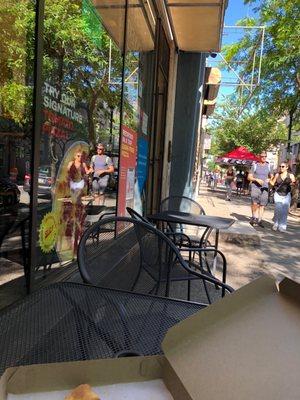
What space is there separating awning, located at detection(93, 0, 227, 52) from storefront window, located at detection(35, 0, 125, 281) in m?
0.03

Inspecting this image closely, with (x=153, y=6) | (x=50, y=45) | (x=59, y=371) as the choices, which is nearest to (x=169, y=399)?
(x=59, y=371)

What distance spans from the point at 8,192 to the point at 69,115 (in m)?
0.82

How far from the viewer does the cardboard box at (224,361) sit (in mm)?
846

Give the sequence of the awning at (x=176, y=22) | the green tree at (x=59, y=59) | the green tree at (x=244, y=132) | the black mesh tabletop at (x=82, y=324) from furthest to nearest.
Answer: the green tree at (x=244, y=132)
the awning at (x=176, y=22)
the green tree at (x=59, y=59)
the black mesh tabletop at (x=82, y=324)

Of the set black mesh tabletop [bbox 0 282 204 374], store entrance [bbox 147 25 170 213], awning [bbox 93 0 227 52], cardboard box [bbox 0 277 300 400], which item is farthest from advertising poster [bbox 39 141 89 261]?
store entrance [bbox 147 25 170 213]

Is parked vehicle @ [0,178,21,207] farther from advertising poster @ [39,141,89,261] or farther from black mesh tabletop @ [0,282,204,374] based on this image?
black mesh tabletop @ [0,282,204,374]

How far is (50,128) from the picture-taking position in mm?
2783

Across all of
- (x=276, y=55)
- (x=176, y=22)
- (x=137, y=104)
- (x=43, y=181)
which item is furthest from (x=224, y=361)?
(x=276, y=55)

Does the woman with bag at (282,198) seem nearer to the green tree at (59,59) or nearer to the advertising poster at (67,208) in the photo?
the green tree at (59,59)

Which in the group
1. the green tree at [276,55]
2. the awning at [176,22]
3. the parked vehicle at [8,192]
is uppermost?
the green tree at [276,55]

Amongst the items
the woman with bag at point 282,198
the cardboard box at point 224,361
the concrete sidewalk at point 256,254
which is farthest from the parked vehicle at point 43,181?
the woman with bag at point 282,198

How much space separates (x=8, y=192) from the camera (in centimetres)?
258

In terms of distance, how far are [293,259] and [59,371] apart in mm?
6162

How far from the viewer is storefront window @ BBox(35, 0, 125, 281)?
9.18 ft
